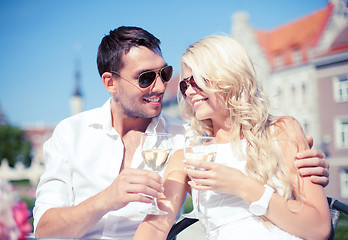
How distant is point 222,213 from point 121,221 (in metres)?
0.76

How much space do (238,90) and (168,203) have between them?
0.91 m

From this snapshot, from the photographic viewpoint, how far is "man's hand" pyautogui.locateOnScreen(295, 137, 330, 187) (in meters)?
2.13

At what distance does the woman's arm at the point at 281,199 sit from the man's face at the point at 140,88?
1138 mm

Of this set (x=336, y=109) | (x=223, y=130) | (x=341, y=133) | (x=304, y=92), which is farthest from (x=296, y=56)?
(x=223, y=130)

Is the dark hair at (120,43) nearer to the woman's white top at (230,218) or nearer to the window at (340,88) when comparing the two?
the woman's white top at (230,218)

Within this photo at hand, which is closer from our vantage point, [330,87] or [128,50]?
[128,50]

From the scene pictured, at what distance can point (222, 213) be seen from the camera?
7.86ft

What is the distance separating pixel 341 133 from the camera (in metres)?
25.4

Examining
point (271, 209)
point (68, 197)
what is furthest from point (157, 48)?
point (271, 209)

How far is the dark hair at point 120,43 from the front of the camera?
121 inches

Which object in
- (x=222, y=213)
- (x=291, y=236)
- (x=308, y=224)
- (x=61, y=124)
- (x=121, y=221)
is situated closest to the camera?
(x=308, y=224)

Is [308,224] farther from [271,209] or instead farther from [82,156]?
[82,156]

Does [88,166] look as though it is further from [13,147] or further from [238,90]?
[13,147]

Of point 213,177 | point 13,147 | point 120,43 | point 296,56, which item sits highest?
point 296,56
